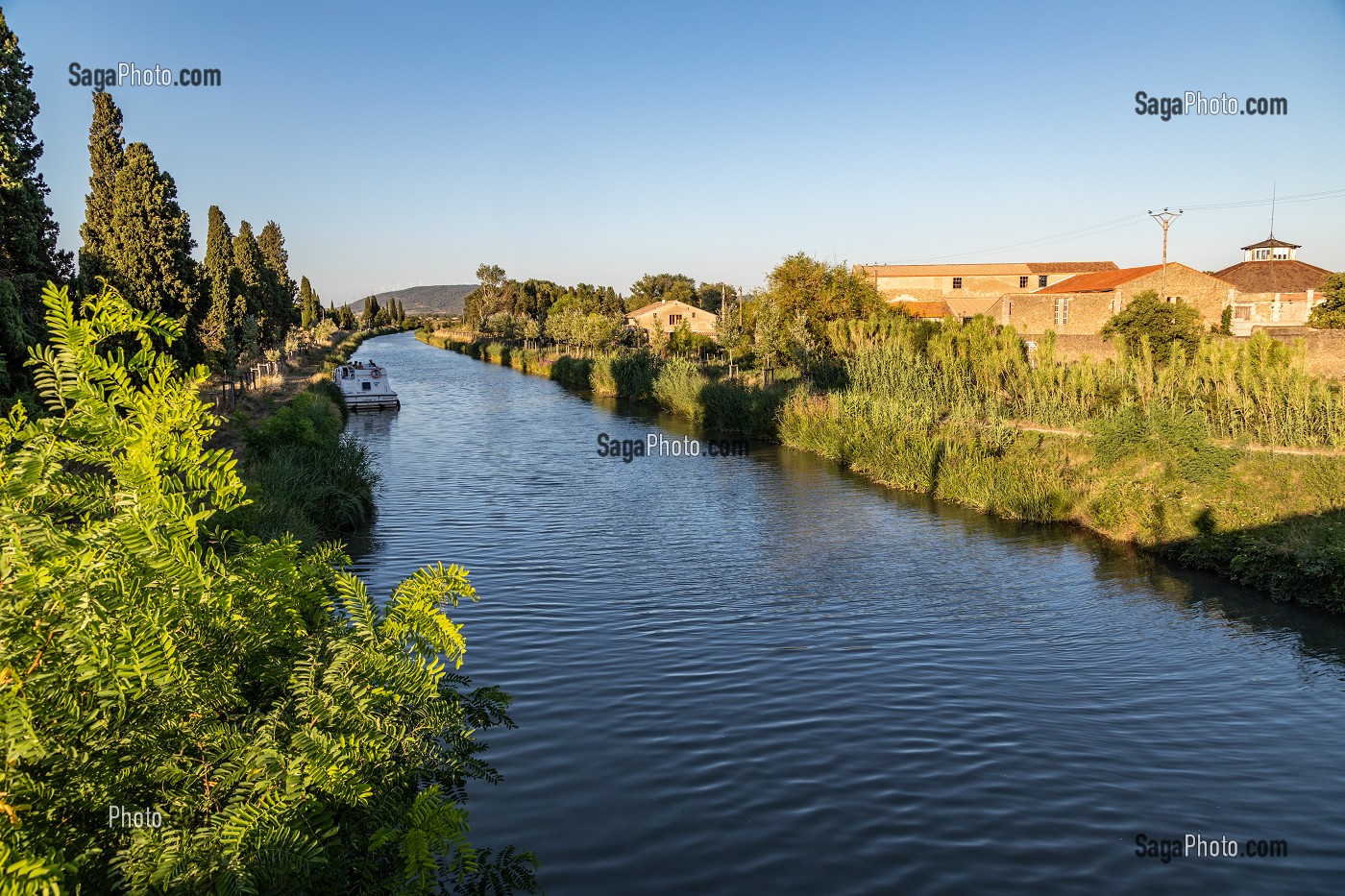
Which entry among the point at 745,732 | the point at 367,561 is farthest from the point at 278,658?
the point at 367,561

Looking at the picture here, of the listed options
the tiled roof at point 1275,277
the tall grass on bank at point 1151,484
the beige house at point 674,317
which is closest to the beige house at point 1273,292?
the tiled roof at point 1275,277

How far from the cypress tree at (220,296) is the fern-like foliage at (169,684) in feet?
76.5

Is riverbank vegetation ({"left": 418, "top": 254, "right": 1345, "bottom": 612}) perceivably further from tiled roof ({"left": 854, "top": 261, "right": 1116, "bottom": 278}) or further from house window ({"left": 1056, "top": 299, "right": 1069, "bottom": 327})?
tiled roof ({"left": 854, "top": 261, "right": 1116, "bottom": 278})

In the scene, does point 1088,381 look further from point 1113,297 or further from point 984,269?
point 984,269

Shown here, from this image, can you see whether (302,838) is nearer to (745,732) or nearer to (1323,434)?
(745,732)

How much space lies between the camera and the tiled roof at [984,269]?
8312 centimetres

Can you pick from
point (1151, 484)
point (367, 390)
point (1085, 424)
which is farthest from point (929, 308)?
point (1151, 484)

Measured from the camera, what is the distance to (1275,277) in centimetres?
Result: 6169

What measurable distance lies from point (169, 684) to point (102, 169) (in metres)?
25.4

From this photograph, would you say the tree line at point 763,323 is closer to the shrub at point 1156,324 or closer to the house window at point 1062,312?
the shrub at point 1156,324

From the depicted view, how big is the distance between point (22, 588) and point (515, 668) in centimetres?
783

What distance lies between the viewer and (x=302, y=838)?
3559 mm

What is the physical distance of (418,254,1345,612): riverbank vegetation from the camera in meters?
15.8

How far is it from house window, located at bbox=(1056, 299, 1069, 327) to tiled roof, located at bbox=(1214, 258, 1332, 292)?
44.2 ft
